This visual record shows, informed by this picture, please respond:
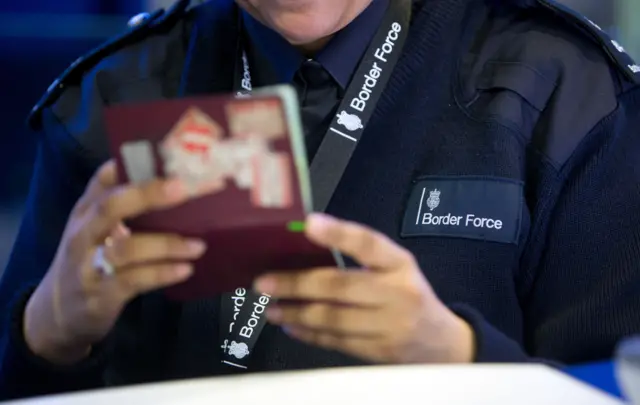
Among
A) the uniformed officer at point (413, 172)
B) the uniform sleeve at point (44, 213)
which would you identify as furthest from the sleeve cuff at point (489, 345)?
the uniform sleeve at point (44, 213)

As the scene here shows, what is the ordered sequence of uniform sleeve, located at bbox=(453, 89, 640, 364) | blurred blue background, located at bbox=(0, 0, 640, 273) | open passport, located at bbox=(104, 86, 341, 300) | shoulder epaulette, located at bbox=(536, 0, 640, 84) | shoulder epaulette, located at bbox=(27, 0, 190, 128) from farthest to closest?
blurred blue background, located at bbox=(0, 0, 640, 273) < shoulder epaulette, located at bbox=(27, 0, 190, 128) < shoulder epaulette, located at bbox=(536, 0, 640, 84) < uniform sleeve, located at bbox=(453, 89, 640, 364) < open passport, located at bbox=(104, 86, 341, 300)

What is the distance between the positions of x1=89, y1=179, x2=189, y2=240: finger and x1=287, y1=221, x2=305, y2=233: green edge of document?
83 mm

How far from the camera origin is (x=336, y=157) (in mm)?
974

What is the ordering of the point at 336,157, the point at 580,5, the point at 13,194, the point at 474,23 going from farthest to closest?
the point at 13,194, the point at 580,5, the point at 474,23, the point at 336,157

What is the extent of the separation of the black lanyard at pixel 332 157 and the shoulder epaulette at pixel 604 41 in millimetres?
212

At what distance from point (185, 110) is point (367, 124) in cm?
42

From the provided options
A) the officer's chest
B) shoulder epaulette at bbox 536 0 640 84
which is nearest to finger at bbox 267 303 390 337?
the officer's chest

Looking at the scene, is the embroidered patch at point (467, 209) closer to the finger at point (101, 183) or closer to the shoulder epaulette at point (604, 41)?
the shoulder epaulette at point (604, 41)

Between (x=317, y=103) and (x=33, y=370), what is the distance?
448mm

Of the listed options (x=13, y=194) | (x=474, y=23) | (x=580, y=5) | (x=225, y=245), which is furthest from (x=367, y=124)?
(x=13, y=194)

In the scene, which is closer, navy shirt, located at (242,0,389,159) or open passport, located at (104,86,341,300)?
open passport, located at (104,86,341,300)

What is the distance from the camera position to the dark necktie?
101 cm

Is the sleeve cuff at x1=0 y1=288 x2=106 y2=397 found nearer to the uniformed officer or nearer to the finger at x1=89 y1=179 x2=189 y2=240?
the uniformed officer

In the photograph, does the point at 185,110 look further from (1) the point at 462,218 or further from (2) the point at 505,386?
(1) the point at 462,218
